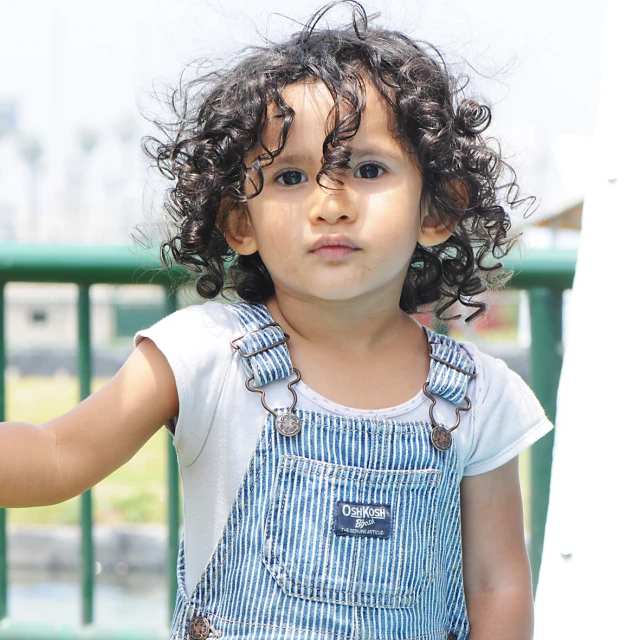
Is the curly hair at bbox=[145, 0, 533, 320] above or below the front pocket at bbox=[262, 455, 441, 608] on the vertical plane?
above

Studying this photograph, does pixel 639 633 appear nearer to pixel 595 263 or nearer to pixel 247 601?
pixel 595 263

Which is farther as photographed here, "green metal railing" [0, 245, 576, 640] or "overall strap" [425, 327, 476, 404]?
"green metal railing" [0, 245, 576, 640]

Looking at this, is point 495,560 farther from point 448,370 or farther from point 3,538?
point 3,538

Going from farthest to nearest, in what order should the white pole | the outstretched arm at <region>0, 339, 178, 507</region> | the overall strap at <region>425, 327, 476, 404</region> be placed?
1. the overall strap at <region>425, 327, 476, 404</region>
2. the outstretched arm at <region>0, 339, 178, 507</region>
3. the white pole

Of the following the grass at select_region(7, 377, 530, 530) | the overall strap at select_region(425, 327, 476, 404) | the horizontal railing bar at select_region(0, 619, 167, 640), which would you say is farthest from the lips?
the grass at select_region(7, 377, 530, 530)

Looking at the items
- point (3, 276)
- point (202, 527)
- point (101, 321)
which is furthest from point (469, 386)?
point (101, 321)

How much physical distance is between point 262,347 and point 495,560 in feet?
1.61

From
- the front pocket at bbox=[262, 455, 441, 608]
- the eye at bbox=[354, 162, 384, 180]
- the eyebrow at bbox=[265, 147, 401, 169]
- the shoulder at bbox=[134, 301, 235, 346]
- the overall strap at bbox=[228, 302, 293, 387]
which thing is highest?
the eyebrow at bbox=[265, 147, 401, 169]

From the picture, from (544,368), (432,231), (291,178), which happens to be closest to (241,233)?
(291,178)

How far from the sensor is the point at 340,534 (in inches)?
51.7

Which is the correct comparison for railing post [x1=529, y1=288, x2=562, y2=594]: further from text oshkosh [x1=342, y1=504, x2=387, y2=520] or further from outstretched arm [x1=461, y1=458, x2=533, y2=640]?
text oshkosh [x1=342, y1=504, x2=387, y2=520]

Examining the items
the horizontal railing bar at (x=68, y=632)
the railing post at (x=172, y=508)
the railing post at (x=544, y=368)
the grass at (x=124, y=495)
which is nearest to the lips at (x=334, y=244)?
the railing post at (x=172, y=508)

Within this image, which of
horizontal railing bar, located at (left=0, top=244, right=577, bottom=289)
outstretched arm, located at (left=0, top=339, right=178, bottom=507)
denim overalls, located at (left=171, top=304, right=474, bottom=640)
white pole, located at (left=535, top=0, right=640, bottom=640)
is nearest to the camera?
white pole, located at (left=535, top=0, right=640, bottom=640)

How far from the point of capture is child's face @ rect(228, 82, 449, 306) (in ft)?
4.35
